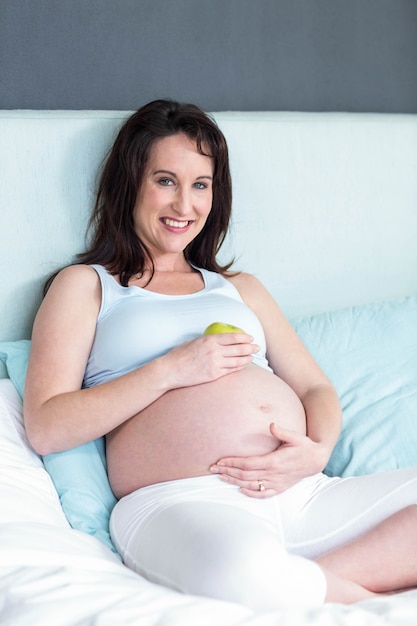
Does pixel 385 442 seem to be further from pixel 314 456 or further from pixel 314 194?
pixel 314 194

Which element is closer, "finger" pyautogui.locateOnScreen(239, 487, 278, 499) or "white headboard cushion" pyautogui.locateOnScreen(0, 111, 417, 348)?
"finger" pyautogui.locateOnScreen(239, 487, 278, 499)

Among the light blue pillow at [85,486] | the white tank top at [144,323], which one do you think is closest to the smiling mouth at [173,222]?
the white tank top at [144,323]

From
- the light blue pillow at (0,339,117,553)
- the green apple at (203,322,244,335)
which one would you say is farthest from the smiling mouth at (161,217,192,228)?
the light blue pillow at (0,339,117,553)

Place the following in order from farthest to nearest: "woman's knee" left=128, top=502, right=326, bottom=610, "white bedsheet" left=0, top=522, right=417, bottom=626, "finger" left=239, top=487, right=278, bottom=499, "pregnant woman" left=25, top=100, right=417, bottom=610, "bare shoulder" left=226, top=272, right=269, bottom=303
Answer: "bare shoulder" left=226, top=272, right=269, bottom=303 < "finger" left=239, top=487, right=278, bottom=499 < "pregnant woman" left=25, top=100, right=417, bottom=610 < "woman's knee" left=128, top=502, right=326, bottom=610 < "white bedsheet" left=0, top=522, right=417, bottom=626

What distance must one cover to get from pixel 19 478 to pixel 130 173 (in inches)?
27.0

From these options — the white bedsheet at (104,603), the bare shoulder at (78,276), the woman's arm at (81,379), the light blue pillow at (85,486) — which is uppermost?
the bare shoulder at (78,276)

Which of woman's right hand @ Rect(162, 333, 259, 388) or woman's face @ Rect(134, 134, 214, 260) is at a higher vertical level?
woman's face @ Rect(134, 134, 214, 260)

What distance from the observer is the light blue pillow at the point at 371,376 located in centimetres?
182

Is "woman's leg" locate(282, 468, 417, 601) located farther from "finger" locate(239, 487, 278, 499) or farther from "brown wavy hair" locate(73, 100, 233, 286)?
"brown wavy hair" locate(73, 100, 233, 286)

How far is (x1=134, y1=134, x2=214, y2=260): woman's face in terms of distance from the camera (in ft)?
5.81

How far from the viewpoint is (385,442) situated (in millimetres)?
1836

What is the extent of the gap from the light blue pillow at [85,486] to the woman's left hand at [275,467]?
236 millimetres

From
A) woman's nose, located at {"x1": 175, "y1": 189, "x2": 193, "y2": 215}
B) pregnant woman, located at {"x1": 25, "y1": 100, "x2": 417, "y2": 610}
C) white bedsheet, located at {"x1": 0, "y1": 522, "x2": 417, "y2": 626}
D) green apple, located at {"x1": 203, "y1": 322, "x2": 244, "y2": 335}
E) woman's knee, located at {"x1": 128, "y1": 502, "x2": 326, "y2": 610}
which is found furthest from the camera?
woman's nose, located at {"x1": 175, "y1": 189, "x2": 193, "y2": 215}

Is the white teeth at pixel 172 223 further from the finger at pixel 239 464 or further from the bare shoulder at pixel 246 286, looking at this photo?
the finger at pixel 239 464
